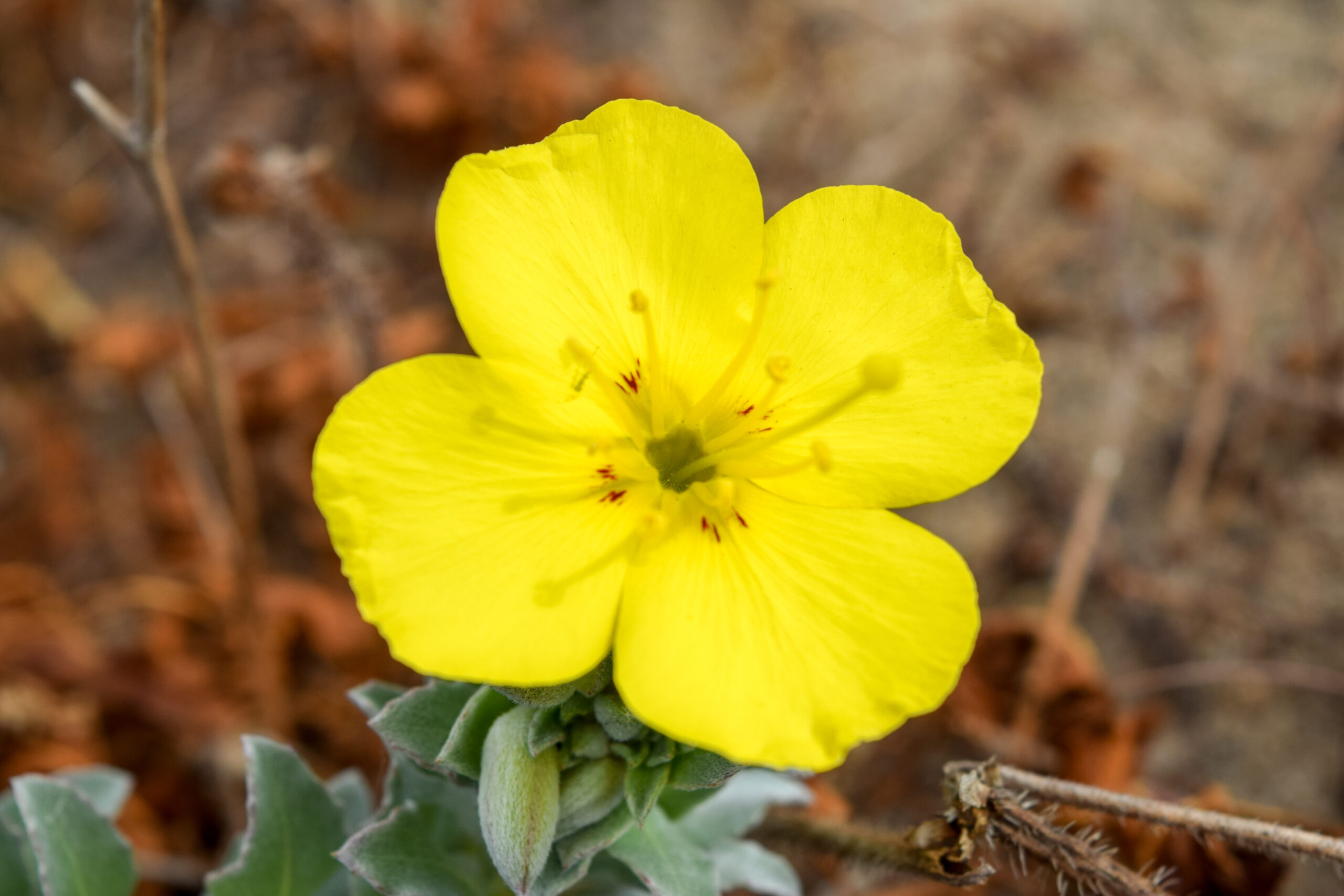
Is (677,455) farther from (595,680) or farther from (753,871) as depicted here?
(753,871)

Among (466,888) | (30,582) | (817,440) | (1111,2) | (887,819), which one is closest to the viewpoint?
(817,440)

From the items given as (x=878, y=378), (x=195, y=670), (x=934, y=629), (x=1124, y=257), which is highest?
(x=878, y=378)

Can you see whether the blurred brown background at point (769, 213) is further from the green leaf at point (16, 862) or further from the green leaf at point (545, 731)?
the green leaf at point (545, 731)

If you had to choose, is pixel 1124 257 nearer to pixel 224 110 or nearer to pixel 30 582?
pixel 224 110

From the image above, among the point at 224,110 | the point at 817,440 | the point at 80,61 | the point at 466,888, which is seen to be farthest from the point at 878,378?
the point at 80,61

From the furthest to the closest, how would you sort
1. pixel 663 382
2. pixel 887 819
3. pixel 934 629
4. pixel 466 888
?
pixel 887 819 < pixel 466 888 < pixel 663 382 < pixel 934 629

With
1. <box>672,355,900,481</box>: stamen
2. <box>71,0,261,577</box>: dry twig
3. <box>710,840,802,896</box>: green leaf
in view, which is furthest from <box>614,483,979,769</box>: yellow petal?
<box>71,0,261,577</box>: dry twig

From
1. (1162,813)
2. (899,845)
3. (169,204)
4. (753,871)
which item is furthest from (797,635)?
(169,204)
